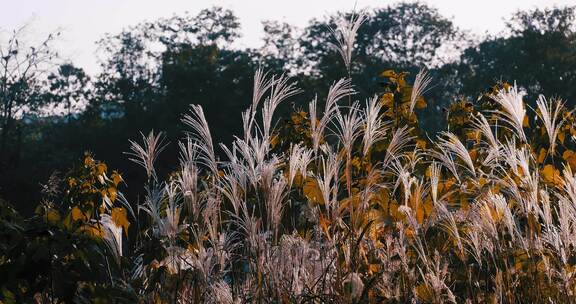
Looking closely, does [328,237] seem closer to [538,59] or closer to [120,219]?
[120,219]

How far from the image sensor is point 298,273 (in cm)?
418

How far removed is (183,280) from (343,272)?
77cm

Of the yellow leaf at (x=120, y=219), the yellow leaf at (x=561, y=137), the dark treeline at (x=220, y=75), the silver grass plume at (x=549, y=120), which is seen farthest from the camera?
the dark treeline at (x=220, y=75)

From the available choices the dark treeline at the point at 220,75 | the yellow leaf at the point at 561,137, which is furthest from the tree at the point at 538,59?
the yellow leaf at the point at 561,137

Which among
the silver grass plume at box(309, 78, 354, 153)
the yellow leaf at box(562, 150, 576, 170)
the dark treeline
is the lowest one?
the silver grass plume at box(309, 78, 354, 153)

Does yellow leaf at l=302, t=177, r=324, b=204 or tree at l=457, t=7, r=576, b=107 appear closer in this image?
yellow leaf at l=302, t=177, r=324, b=204

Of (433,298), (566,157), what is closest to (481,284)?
(433,298)

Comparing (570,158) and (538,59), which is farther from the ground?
(538,59)

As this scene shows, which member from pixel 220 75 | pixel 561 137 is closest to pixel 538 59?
pixel 220 75

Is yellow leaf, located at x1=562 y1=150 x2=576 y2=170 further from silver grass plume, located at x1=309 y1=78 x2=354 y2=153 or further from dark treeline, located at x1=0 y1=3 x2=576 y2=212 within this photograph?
dark treeline, located at x1=0 y1=3 x2=576 y2=212

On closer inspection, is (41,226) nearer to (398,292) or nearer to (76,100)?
(398,292)

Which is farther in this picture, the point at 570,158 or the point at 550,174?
the point at 570,158

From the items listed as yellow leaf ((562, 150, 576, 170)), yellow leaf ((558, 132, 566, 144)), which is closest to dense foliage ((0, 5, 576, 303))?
yellow leaf ((562, 150, 576, 170))

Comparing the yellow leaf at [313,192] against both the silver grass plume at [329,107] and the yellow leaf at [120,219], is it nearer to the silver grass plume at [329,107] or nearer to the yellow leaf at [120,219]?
the silver grass plume at [329,107]
